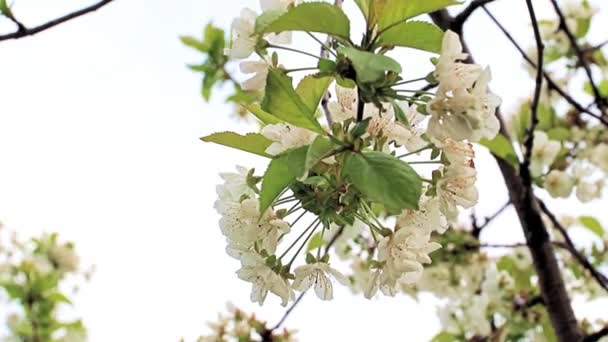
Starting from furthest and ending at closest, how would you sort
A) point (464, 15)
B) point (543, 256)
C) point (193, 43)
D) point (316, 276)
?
point (193, 43) → point (543, 256) → point (464, 15) → point (316, 276)

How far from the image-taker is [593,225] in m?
2.78

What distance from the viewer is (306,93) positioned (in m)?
0.85

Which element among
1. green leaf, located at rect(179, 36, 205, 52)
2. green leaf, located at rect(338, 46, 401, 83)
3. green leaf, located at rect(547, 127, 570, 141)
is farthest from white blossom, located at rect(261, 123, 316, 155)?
green leaf, located at rect(179, 36, 205, 52)

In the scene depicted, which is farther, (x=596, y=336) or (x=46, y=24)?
(x=596, y=336)

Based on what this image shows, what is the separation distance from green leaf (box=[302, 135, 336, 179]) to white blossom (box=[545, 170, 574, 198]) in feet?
5.88

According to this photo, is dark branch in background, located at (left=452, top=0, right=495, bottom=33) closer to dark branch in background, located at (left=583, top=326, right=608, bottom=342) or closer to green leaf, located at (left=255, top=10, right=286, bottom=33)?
dark branch in background, located at (left=583, top=326, right=608, bottom=342)

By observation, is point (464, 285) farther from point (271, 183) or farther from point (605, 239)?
point (271, 183)

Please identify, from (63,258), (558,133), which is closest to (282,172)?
(558,133)

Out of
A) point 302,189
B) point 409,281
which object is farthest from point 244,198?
point 409,281

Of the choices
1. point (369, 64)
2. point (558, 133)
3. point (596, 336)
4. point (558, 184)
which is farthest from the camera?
point (558, 133)

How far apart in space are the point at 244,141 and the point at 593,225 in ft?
7.38

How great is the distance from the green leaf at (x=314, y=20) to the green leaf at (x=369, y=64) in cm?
5

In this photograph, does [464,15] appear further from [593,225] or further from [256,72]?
[593,225]

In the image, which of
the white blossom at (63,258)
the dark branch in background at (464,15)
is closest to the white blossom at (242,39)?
the dark branch in background at (464,15)
